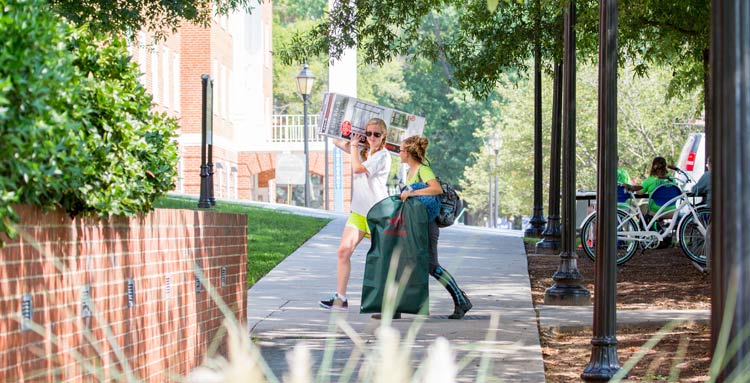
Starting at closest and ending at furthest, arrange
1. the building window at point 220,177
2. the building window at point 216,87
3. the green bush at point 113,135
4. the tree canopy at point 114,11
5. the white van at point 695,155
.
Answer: the green bush at point 113,135, the tree canopy at point 114,11, the white van at point 695,155, the building window at point 216,87, the building window at point 220,177

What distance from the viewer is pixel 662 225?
57.7ft

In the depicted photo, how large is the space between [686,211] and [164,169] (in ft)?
35.6

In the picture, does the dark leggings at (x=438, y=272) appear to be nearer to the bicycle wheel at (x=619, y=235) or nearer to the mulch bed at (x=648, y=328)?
the mulch bed at (x=648, y=328)

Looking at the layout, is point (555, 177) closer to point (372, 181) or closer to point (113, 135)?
point (372, 181)

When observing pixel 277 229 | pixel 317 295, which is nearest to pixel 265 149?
pixel 277 229

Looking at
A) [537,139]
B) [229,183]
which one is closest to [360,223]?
[537,139]

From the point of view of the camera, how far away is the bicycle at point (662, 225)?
605 inches

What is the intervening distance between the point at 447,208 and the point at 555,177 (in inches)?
261

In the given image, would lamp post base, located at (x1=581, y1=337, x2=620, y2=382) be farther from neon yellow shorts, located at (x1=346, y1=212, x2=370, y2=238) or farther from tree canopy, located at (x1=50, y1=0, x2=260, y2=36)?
tree canopy, located at (x1=50, y1=0, x2=260, y2=36)

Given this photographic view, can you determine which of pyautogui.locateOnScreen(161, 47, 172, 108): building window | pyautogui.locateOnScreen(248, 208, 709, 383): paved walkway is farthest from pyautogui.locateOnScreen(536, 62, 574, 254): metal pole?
pyautogui.locateOnScreen(161, 47, 172, 108): building window

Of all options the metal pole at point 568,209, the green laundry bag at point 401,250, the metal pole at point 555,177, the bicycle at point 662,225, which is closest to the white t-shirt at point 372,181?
the green laundry bag at point 401,250

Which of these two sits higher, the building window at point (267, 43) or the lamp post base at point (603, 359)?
the building window at point (267, 43)

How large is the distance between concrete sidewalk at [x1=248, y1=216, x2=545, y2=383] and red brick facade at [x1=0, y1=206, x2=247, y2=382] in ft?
2.75

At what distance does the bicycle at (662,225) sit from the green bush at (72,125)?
983 centimetres
